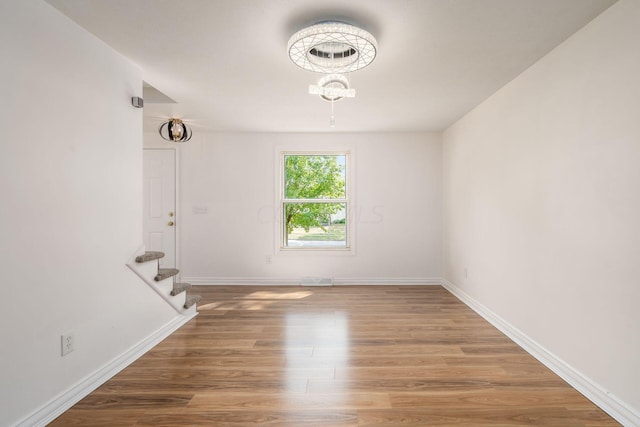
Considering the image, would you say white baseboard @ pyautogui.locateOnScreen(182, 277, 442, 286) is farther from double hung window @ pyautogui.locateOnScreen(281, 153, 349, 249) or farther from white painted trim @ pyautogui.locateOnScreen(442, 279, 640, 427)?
white painted trim @ pyautogui.locateOnScreen(442, 279, 640, 427)

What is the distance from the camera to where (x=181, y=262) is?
4691 mm

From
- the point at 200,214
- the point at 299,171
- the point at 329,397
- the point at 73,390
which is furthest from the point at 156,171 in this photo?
the point at 329,397

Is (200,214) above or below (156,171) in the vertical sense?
below

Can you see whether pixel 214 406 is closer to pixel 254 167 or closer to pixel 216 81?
pixel 216 81

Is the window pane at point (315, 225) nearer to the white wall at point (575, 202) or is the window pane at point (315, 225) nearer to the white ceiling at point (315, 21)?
the white ceiling at point (315, 21)

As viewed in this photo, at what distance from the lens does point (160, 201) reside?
15.3ft

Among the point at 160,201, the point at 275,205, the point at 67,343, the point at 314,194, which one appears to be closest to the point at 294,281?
the point at 275,205

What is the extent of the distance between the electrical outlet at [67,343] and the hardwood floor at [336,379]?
323mm

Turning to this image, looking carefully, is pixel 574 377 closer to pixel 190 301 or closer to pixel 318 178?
pixel 190 301

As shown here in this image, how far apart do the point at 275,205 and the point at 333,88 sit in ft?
8.67

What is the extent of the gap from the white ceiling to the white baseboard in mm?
2393

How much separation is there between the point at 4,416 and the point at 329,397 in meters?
1.58

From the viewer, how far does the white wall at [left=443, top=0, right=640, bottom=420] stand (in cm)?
169

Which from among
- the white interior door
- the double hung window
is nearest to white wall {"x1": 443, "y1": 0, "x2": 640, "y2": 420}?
the double hung window
